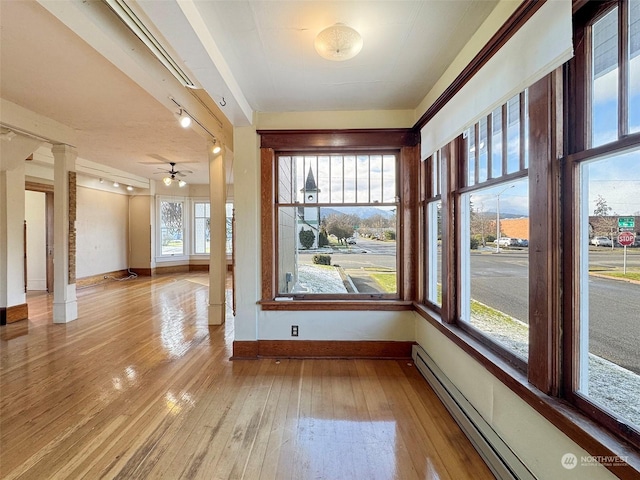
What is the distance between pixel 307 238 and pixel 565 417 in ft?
8.40

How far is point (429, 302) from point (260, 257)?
1.81 m

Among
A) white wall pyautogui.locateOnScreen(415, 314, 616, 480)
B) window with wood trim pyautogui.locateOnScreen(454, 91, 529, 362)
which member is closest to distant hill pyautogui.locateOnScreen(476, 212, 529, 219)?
window with wood trim pyautogui.locateOnScreen(454, 91, 529, 362)

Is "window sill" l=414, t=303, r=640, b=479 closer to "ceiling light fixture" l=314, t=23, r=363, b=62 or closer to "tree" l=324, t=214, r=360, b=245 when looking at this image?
"tree" l=324, t=214, r=360, b=245

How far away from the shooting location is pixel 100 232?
754 centimetres

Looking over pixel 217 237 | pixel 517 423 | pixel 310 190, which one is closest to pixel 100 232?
pixel 217 237

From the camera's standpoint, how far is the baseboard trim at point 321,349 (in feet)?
9.91

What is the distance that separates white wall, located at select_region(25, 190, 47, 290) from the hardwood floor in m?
3.90

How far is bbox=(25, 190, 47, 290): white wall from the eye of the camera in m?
6.50

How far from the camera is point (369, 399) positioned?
7.47ft

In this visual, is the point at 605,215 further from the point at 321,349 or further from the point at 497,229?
the point at 321,349

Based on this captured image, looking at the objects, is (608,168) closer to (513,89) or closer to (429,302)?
(513,89)

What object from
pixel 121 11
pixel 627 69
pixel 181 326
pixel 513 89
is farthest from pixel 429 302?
pixel 181 326

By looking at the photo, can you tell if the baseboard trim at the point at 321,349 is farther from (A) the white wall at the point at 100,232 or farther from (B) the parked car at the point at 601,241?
(A) the white wall at the point at 100,232

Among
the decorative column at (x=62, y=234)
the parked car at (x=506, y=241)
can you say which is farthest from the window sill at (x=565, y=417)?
the decorative column at (x=62, y=234)
